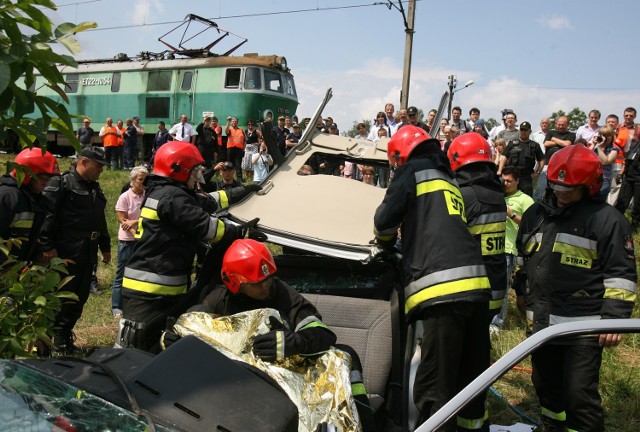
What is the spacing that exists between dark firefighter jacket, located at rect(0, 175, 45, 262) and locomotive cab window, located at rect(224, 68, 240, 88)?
44.3ft

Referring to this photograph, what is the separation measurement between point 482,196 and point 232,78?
47.7ft

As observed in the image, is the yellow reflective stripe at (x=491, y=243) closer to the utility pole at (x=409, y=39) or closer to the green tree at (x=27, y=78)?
the green tree at (x=27, y=78)

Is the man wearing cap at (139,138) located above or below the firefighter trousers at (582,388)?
above

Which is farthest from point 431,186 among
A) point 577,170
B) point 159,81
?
point 159,81

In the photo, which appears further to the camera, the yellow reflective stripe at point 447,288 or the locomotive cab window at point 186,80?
the locomotive cab window at point 186,80

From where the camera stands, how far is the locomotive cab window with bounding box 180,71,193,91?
1883 cm

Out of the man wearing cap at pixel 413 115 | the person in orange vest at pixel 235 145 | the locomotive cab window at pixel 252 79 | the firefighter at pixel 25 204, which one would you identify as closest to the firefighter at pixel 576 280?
the firefighter at pixel 25 204

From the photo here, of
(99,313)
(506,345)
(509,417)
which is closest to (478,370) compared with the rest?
(509,417)

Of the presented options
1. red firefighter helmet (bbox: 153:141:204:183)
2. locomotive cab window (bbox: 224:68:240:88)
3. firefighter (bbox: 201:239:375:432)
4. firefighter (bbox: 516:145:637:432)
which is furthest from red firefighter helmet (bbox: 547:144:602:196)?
locomotive cab window (bbox: 224:68:240:88)

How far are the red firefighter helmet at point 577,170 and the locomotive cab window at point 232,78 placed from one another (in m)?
15.0

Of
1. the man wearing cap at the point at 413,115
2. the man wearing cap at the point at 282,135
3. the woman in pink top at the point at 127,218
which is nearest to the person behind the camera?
the woman in pink top at the point at 127,218

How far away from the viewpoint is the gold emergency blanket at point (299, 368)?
9.11ft

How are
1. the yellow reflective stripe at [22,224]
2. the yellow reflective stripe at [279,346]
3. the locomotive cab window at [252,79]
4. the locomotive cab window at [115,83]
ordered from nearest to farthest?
the yellow reflective stripe at [279,346] < the yellow reflective stripe at [22,224] < the locomotive cab window at [252,79] < the locomotive cab window at [115,83]

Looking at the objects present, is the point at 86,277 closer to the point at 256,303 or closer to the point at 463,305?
the point at 256,303
